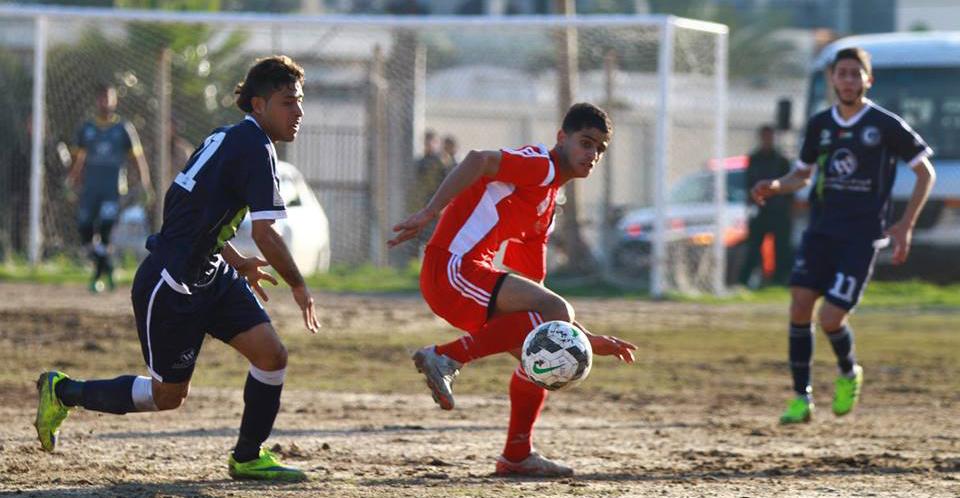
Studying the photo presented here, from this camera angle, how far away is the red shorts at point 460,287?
623 cm

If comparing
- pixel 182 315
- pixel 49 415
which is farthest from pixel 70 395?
pixel 182 315

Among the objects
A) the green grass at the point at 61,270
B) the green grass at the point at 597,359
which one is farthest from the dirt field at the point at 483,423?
the green grass at the point at 61,270

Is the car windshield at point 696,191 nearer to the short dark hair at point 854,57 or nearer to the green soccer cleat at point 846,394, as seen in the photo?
the green soccer cleat at point 846,394

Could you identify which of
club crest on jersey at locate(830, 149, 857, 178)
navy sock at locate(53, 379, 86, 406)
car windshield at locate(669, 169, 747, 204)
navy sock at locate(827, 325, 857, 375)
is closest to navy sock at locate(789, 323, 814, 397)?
navy sock at locate(827, 325, 857, 375)

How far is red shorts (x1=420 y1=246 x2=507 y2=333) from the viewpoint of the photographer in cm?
623

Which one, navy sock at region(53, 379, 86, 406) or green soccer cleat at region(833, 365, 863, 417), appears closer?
navy sock at region(53, 379, 86, 406)

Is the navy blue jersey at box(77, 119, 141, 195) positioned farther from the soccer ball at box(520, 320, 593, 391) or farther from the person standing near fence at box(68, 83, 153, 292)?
the soccer ball at box(520, 320, 593, 391)

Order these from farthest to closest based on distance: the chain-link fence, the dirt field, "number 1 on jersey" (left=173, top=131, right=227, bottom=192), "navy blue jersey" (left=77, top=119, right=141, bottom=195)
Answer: the chain-link fence < "navy blue jersey" (left=77, top=119, right=141, bottom=195) < the dirt field < "number 1 on jersey" (left=173, top=131, right=227, bottom=192)

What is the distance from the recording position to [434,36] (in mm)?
27953

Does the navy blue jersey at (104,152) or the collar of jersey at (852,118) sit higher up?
the collar of jersey at (852,118)

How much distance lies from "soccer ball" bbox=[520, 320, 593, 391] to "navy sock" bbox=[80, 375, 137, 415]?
5.36 ft

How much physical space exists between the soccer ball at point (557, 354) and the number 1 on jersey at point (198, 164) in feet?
4.77

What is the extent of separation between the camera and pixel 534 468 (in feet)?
21.1

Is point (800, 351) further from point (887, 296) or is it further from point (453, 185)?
point (887, 296)
